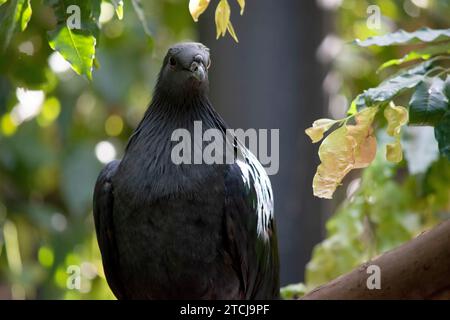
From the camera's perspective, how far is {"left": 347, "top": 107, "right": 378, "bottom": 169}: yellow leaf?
270cm

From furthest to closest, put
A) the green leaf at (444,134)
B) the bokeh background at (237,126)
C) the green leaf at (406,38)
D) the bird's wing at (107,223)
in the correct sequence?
the bokeh background at (237,126)
the bird's wing at (107,223)
the green leaf at (406,38)
the green leaf at (444,134)

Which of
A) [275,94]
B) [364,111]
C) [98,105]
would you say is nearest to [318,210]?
[275,94]

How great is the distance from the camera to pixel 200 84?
3.12 metres

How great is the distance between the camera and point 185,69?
3.00 m

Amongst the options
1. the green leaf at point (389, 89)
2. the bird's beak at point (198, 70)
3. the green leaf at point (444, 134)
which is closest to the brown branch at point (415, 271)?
the green leaf at point (444, 134)

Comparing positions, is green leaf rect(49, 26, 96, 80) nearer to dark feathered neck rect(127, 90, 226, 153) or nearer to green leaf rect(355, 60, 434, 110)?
dark feathered neck rect(127, 90, 226, 153)

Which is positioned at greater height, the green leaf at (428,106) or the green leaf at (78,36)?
the green leaf at (78,36)

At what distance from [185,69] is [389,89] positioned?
695 mm

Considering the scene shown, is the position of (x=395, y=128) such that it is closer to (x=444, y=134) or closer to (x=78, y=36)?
(x=444, y=134)

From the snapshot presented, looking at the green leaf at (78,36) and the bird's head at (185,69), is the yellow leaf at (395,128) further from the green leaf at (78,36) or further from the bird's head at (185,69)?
the green leaf at (78,36)

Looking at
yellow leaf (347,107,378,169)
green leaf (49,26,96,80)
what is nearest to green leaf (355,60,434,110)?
yellow leaf (347,107,378,169)

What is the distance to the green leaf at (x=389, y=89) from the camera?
2701 mm

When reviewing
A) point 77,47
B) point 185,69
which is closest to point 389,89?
point 185,69

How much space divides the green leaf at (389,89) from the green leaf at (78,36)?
84 centimetres
